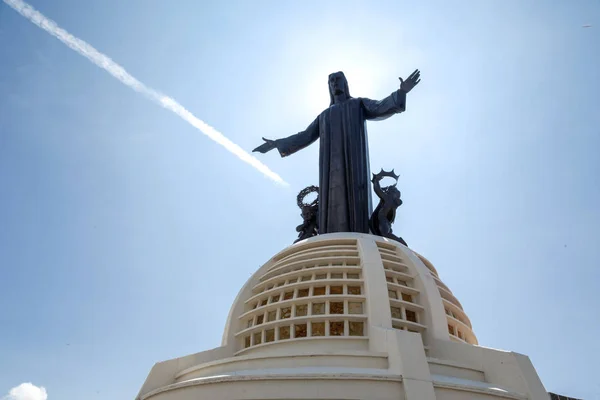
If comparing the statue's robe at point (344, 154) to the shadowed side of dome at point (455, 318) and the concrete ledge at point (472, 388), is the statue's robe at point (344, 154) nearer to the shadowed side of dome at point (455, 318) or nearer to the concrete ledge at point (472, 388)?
the shadowed side of dome at point (455, 318)

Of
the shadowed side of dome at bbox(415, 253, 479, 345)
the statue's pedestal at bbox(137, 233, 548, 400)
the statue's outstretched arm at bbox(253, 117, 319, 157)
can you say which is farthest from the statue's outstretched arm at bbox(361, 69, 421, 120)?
the shadowed side of dome at bbox(415, 253, 479, 345)

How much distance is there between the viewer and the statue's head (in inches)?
977

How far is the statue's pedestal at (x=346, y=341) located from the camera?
9.66 m

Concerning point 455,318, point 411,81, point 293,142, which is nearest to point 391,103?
point 411,81

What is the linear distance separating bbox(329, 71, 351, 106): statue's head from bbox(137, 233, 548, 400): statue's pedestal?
10327mm

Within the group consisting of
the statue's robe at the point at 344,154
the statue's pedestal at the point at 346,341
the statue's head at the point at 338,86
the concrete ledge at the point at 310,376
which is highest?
the statue's head at the point at 338,86

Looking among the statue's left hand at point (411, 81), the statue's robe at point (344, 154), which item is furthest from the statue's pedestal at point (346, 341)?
the statue's left hand at point (411, 81)

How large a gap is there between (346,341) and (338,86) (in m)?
16.2

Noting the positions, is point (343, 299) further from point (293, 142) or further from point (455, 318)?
point (293, 142)

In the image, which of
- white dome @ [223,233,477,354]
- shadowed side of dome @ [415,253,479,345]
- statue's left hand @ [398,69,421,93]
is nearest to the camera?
white dome @ [223,233,477,354]

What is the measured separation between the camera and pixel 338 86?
24859 mm

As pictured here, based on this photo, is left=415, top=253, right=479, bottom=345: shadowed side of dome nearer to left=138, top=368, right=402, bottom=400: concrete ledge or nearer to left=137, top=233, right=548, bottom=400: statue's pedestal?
left=137, top=233, right=548, bottom=400: statue's pedestal

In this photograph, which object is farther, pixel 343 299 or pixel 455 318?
pixel 455 318

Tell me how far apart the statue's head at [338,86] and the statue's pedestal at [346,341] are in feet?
33.9
